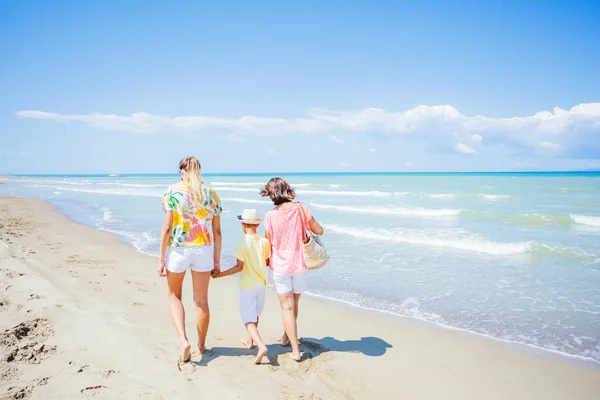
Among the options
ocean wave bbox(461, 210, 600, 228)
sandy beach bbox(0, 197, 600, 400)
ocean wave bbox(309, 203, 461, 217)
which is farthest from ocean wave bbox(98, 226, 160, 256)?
ocean wave bbox(461, 210, 600, 228)

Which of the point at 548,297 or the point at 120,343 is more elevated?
the point at 120,343

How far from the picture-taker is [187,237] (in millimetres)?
3525

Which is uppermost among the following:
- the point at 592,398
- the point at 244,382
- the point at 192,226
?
the point at 192,226

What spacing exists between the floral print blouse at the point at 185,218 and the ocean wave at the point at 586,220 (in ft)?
53.9

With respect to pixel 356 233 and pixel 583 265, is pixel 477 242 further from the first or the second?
pixel 356 233

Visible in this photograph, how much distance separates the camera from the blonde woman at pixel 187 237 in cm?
351

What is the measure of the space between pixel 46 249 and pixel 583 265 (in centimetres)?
1246

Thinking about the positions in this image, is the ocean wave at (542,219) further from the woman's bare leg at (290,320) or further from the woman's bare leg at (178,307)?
the woman's bare leg at (178,307)

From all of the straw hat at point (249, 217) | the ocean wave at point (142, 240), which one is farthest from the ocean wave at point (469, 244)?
the straw hat at point (249, 217)

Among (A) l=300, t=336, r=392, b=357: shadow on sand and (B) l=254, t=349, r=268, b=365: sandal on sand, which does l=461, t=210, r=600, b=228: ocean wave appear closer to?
(A) l=300, t=336, r=392, b=357: shadow on sand

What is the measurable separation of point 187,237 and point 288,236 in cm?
101

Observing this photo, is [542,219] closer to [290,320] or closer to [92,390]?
[290,320]

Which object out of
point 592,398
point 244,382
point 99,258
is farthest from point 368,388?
point 99,258

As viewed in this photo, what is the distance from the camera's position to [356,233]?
1253 centimetres
